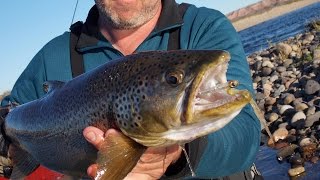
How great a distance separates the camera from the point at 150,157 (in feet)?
11.0

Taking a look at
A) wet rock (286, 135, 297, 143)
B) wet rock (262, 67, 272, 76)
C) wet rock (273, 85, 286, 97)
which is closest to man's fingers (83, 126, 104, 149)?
wet rock (286, 135, 297, 143)

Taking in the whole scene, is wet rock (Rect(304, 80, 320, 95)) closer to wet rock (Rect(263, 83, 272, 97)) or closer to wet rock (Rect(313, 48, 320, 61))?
wet rock (Rect(263, 83, 272, 97))

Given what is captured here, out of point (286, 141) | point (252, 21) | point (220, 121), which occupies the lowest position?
point (252, 21)

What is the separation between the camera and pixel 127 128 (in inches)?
124

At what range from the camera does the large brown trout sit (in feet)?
9.42

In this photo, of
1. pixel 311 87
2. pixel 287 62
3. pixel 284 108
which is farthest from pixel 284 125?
pixel 287 62

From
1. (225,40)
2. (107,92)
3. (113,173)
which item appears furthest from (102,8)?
(113,173)

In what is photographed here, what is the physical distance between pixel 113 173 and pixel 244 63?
2171mm

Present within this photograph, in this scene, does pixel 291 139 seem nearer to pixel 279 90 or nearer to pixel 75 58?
pixel 279 90

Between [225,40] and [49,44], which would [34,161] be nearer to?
[49,44]

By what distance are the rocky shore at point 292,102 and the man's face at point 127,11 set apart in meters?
3.46

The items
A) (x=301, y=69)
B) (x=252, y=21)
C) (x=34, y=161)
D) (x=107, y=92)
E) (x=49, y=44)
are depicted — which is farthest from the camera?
(x=252, y=21)

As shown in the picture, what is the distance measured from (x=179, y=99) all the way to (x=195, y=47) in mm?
2108

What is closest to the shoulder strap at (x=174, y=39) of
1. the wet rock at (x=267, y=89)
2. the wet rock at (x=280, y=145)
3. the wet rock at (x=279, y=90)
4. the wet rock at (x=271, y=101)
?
the wet rock at (x=280, y=145)
